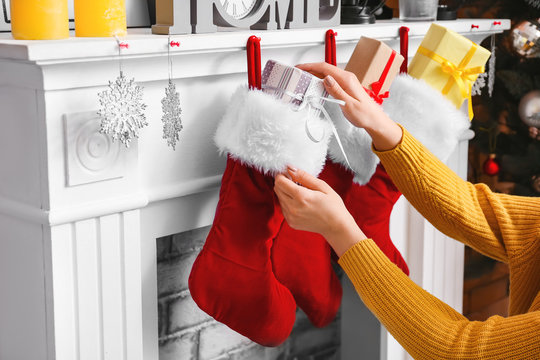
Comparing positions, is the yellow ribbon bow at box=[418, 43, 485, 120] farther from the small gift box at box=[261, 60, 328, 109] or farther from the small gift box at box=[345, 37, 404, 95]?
the small gift box at box=[261, 60, 328, 109]

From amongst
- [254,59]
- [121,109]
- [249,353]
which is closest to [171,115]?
[121,109]

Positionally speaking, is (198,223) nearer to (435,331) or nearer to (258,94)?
(258,94)

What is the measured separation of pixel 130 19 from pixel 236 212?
0.42m

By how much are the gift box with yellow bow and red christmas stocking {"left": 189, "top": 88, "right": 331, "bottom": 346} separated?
33cm

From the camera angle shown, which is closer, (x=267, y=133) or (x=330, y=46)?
(x=267, y=133)

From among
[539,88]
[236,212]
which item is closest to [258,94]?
[236,212]

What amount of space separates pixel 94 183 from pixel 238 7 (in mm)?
410

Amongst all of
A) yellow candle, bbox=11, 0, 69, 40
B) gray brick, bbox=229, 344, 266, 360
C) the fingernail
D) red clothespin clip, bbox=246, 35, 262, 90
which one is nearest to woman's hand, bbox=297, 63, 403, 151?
the fingernail

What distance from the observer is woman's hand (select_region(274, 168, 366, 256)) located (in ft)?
3.61

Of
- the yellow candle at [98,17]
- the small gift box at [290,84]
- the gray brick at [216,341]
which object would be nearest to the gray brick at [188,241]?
the gray brick at [216,341]

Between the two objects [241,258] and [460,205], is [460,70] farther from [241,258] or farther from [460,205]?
[241,258]

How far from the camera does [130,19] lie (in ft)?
4.15

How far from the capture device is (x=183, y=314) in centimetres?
147

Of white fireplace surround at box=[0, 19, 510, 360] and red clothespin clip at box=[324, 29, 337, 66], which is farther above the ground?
red clothespin clip at box=[324, 29, 337, 66]
